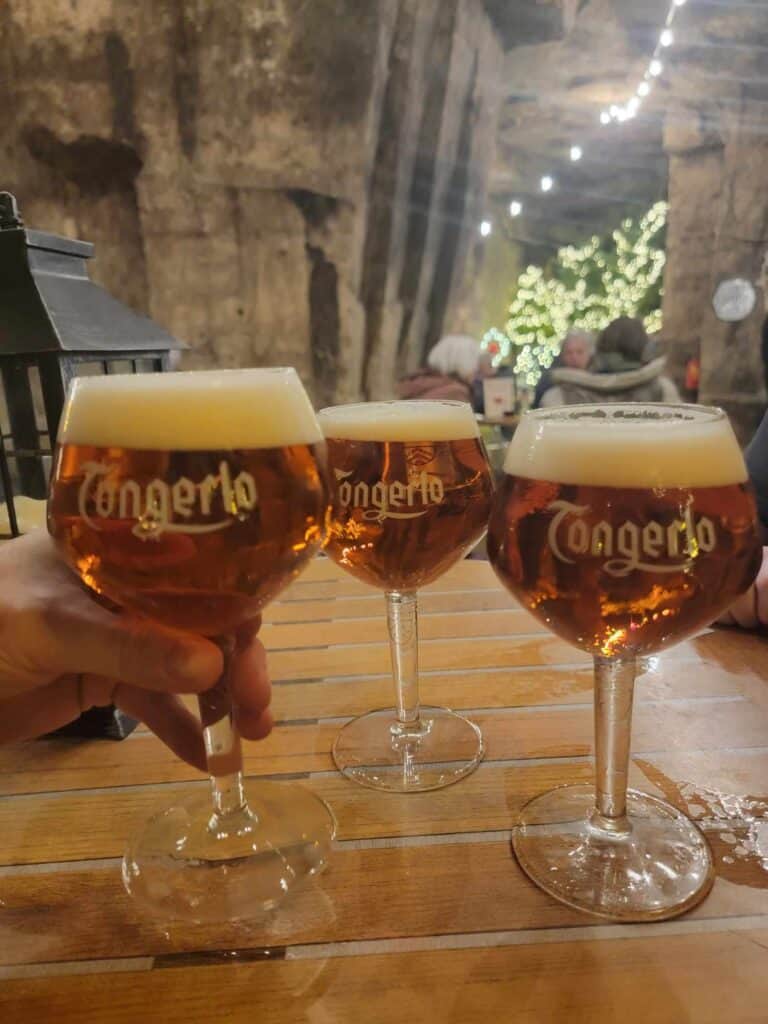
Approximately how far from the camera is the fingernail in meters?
0.54

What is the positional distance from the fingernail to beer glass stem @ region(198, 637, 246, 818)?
0.02 meters

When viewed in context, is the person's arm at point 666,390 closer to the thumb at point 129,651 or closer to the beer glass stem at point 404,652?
the beer glass stem at point 404,652

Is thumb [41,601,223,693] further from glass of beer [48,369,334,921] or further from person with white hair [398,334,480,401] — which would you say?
person with white hair [398,334,480,401]

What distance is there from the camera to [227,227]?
4578 mm

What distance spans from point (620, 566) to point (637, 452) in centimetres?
8

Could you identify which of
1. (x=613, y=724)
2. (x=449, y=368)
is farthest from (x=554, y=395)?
(x=613, y=724)

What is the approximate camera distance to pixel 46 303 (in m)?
0.82

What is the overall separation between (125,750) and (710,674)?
2.22 feet

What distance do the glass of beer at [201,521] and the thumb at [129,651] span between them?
0.02 m

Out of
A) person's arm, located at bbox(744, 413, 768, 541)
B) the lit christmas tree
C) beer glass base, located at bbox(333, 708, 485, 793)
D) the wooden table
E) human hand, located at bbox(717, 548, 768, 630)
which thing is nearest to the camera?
the wooden table

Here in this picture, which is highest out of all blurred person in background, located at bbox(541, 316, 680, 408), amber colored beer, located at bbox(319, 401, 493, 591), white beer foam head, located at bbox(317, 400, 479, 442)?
white beer foam head, located at bbox(317, 400, 479, 442)

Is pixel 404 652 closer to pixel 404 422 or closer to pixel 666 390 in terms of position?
pixel 404 422

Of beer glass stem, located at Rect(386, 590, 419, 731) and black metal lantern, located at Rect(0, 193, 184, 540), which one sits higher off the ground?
black metal lantern, located at Rect(0, 193, 184, 540)

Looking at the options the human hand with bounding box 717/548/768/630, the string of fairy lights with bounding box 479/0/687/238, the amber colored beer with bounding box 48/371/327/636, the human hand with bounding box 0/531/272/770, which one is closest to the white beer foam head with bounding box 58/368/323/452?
the amber colored beer with bounding box 48/371/327/636
